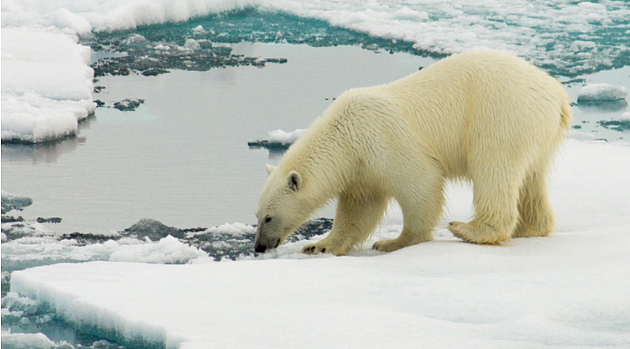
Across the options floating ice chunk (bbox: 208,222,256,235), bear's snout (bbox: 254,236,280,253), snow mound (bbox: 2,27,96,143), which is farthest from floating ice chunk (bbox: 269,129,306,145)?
bear's snout (bbox: 254,236,280,253)

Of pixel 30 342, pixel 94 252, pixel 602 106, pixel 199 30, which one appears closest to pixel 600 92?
pixel 602 106

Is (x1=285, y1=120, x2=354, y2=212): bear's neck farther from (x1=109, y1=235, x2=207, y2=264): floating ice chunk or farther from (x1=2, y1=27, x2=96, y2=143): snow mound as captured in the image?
(x1=2, y1=27, x2=96, y2=143): snow mound

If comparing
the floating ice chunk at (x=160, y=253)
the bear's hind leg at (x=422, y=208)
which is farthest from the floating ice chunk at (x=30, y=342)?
the bear's hind leg at (x=422, y=208)

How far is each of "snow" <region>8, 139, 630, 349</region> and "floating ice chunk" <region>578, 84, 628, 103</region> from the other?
5.66 m

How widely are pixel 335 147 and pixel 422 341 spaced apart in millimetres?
2084

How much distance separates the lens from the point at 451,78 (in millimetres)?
5223

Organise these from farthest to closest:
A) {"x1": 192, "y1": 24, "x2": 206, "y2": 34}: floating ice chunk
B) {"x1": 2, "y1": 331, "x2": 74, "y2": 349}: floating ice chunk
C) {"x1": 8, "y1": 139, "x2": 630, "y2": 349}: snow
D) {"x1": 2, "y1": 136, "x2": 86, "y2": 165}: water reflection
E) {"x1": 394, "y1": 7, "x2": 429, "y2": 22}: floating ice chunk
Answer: {"x1": 394, "y1": 7, "x2": 429, "y2": 22}: floating ice chunk → {"x1": 192, "y1": 24, "x2": 206, "y2": 34}: floating ice chunk → {"x1": 2, "y1": 136, "x2": 86, "y2": 165}: water reflection → {"x1": 2, "y1": 331, "x2": 74, "y2": 349}: floating ice chunk → {"x1": 8, "y1": 139, "x2": 630, "y2": 349}: snow

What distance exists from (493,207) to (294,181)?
1196 millimetres

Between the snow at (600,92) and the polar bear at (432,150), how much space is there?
5.40 meters

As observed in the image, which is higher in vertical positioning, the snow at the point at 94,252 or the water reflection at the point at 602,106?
the water reflection at the point at 602,106

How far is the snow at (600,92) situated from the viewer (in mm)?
10328

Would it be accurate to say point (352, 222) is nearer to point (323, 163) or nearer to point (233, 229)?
point (323, 163)

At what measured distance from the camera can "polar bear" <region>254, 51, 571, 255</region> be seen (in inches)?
197

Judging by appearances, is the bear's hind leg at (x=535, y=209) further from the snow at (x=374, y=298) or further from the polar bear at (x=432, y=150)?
the snow at (x=374, y=298)
